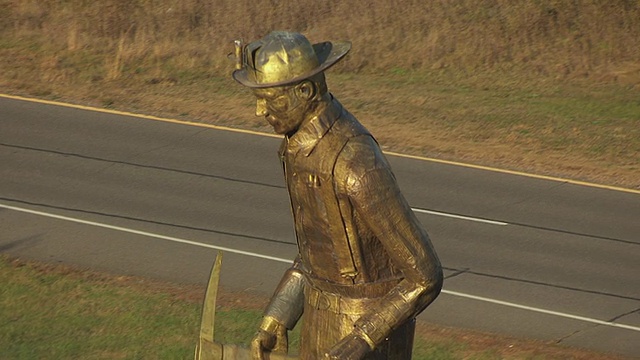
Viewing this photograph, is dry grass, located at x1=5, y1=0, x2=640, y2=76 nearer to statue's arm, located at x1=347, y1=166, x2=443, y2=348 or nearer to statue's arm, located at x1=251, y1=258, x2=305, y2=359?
statue's arm, located at x1=251, y1=258, x2=305, y2=359

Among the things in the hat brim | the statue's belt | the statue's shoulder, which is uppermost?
the hat brim

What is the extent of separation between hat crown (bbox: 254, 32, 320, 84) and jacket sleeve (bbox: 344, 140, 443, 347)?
0.51m

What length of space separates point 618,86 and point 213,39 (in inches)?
337

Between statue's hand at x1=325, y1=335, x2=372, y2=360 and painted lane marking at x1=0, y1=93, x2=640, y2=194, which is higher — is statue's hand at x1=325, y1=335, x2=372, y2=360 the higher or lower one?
the higher one

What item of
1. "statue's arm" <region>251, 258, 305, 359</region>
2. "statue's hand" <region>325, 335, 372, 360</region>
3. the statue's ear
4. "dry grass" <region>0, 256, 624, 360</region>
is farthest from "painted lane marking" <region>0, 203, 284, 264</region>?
the statue's ear

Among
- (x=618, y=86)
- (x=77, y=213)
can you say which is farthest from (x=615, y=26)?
(x=77, y=213)

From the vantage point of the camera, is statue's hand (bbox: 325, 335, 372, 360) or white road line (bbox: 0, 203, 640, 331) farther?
white road line (bbox: 0, 203, 640, 331)

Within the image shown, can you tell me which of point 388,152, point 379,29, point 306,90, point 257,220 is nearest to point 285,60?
point 306,90

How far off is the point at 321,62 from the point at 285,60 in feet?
0.61

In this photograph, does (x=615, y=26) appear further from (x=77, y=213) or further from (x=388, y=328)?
(x=388, y=328)

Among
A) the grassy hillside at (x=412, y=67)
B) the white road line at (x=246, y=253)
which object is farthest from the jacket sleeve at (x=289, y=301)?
the grassy hillside at (x=412, y=67)

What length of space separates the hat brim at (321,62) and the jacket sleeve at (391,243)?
47 cm

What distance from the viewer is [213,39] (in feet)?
92.6

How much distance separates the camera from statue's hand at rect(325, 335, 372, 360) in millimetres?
5953
